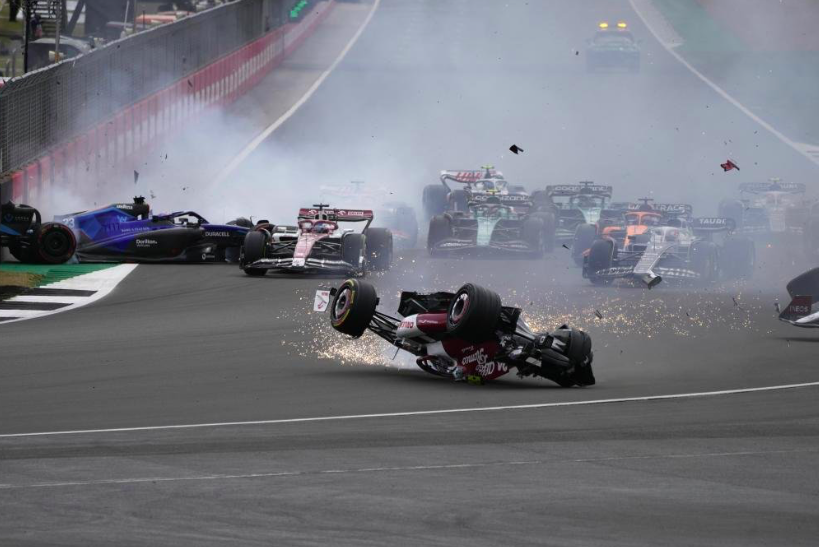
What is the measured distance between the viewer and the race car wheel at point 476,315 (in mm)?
13336

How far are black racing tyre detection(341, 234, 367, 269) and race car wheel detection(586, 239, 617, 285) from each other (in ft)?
12.5

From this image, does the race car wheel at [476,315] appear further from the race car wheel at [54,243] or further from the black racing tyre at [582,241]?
the black racing tyre at [582,241]

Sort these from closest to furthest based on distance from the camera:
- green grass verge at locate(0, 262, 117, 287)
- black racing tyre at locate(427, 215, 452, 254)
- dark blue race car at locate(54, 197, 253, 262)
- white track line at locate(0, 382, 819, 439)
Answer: white track line at locate(0, 382, 819, 439) → green grass verge at locate(0, 262, 117, 287) → dark blue race car at locate(54, 197, 253, 262) → black racing tyre at locate(427, 215, 452, 254)

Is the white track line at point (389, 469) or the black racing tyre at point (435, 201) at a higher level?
the black racing tyre at point (435, 201)

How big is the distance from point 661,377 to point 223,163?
28.4m

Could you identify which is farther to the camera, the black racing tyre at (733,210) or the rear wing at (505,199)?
the black racing tyre at (733,210)

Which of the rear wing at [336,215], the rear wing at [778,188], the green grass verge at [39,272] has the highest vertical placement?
the rear wing at [778,188]

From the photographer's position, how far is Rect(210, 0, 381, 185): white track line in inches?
1597

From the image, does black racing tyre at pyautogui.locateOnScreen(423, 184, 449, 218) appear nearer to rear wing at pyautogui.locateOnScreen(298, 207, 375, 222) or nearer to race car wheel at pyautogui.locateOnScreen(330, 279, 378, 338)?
rear wing at pyautogui.locateOnScreen(298, 207, 375, 222)

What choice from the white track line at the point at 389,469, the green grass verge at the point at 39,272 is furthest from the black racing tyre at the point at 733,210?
the white track line at the point at 389,469

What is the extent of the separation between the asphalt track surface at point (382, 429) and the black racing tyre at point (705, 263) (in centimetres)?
73

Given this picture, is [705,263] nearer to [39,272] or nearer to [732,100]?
[39,272]

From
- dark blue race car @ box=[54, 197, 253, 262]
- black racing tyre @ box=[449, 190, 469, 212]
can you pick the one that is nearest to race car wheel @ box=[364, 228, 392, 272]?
dark blue race car @ box=[54, 197, 253, 262]

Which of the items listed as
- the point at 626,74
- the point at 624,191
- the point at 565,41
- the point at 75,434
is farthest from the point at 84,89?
the point at 565,41
